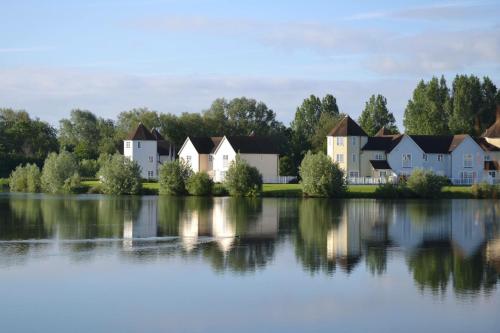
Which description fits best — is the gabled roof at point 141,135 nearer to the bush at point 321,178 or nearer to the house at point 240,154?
the house at point 240,154

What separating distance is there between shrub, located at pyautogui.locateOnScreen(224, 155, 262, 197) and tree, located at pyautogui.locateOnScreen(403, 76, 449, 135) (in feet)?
120

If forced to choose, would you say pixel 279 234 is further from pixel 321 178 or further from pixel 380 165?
pixel 380 165

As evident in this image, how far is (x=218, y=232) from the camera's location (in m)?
35.2

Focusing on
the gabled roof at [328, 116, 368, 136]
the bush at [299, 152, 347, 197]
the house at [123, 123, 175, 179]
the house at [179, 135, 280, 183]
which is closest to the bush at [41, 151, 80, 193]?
the house at [123, 123, 175, 179]

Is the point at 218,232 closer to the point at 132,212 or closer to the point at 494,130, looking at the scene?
the point at 132,212

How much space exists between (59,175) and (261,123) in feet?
136

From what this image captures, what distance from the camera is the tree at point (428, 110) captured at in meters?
95.4

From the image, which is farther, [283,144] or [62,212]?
[283,144]

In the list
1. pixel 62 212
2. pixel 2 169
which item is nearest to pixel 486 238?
pixel 62 212

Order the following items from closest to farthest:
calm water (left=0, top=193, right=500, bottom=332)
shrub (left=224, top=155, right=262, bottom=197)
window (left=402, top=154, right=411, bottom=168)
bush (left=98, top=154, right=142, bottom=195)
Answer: calm water (left=0, top=193, right=500, bottom=332), shrub (left=224, top=155, right=262, bottom=197), bush (left=98, top=154, right=142, bottom=195), window (left=402, top=154, right=411, bottom=168)

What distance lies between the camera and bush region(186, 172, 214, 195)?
6612 centimetres

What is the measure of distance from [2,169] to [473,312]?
8006cm

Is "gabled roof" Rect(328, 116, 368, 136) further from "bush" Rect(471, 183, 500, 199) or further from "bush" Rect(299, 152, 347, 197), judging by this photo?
"bush" Rect(471, 183, 500, 199)

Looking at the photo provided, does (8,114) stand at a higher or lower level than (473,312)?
higher
